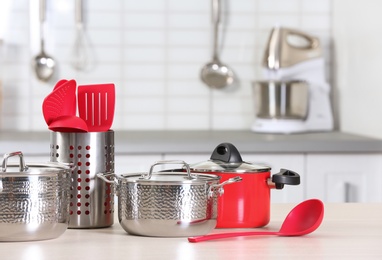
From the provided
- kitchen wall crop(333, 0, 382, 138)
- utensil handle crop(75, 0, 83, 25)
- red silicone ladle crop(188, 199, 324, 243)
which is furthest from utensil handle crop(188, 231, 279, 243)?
utensil handle crop(75, 0, 83, 25)

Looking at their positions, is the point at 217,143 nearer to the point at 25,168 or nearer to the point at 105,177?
the point at 105,177

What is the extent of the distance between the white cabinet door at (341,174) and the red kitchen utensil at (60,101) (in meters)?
1.56

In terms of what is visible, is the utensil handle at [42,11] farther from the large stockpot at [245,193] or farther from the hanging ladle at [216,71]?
the large stockpot at [245,193]

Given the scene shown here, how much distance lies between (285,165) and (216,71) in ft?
2.33

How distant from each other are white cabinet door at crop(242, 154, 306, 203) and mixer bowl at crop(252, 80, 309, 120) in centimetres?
32

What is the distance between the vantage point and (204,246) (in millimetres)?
1164

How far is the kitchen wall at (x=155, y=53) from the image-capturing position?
3.25 metres

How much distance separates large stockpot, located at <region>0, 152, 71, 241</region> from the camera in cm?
117

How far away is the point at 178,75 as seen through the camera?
10.9 feet

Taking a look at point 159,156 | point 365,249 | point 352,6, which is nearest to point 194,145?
point 159,156

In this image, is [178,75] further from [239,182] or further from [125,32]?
[239,182]

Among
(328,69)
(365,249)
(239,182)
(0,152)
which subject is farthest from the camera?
(328,69)

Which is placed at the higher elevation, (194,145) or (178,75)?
(178,75)

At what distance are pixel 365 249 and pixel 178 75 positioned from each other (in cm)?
222
